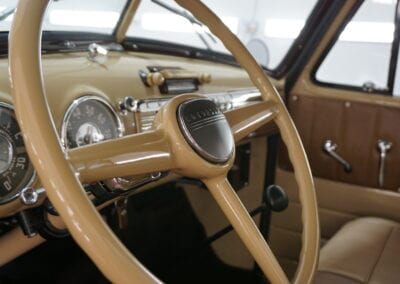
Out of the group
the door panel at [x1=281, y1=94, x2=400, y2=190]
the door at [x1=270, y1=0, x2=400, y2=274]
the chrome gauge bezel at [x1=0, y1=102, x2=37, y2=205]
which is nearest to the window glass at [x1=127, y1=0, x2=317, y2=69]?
the door at [x1=270, y1=0, x2=400, y2=274]

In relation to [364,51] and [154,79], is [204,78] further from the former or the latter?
[364,51]

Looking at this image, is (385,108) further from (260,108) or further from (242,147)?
(260,108)

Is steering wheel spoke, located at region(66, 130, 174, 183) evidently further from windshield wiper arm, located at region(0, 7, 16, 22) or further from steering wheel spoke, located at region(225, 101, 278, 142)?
windshield wiper arm, located at region(0, 7, 16, 22)

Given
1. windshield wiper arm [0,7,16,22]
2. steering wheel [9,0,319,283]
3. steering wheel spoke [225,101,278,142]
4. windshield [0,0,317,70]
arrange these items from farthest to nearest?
windshield [0,0,317,70], windshield wiper arm [0,7,16,22], steering wheel spoke [225,101,278,142], steering wheel [9,0,319,283]

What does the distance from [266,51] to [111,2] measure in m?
0.82

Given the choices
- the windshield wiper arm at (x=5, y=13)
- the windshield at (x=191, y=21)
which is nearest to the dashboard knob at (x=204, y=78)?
the windshield at (x=191, y=21)

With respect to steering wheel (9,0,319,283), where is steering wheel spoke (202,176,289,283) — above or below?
below

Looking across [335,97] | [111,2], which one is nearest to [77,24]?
[111,2]

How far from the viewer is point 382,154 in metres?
1.84

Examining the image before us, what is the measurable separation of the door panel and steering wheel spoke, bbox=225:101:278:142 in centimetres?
91

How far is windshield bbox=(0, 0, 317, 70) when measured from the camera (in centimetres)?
142

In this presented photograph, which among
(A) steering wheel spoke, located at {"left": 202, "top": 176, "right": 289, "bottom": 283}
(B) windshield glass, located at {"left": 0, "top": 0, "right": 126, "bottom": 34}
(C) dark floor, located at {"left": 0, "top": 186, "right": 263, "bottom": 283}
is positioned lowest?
(C) dark floor, located at {"left": 0, "top": 186, "right": 263, "bottom": 283}

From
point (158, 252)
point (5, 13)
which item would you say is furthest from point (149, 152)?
point (158, 252)

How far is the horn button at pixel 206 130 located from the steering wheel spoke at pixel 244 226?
0.05 meters
